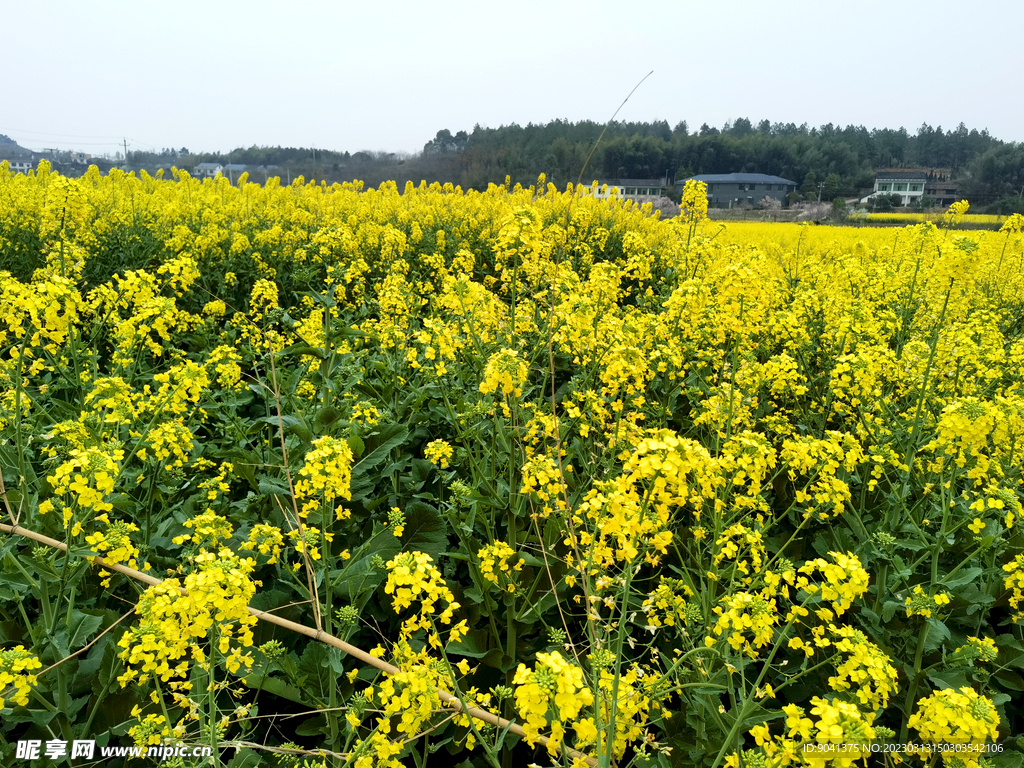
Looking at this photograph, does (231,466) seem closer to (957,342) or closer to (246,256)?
(957,342)

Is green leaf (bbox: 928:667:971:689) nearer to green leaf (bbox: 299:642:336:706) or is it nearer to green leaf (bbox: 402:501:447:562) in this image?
green leaf (bbox: 402:501:447:562)

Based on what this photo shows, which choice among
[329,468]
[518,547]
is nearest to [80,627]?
[329,468]

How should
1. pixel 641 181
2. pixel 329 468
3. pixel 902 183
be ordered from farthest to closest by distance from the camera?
pixel 902 183, pixel 641 181, pixel 329 468

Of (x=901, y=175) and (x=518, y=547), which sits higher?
(x=901, y=175)

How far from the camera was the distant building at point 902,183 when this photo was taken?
47984mm

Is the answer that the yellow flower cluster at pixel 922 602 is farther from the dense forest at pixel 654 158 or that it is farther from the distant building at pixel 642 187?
the distant building at pixel 642 187

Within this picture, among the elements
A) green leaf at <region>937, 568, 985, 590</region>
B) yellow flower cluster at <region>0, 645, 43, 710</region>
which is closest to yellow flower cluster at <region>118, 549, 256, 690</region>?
yellow flower cluster at <region>0, 645, 43, 710</region>

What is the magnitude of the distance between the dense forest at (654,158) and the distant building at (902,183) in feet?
4.78

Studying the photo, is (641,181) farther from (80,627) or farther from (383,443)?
(80,627)

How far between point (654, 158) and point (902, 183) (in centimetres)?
2467

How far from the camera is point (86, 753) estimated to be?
201cm

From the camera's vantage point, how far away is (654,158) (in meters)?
42.4

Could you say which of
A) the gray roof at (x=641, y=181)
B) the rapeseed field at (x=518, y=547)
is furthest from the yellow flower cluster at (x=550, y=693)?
the gray roof at (x=641, y=181)

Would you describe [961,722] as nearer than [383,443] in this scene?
Yes
